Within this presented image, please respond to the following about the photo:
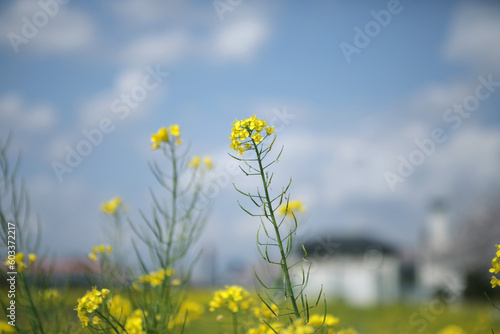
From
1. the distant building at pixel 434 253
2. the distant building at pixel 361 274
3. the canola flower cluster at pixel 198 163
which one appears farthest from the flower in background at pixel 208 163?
the distant building at pixel 434 253

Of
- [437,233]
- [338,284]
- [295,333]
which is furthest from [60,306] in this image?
[437,233]

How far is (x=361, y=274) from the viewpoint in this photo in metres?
19.1

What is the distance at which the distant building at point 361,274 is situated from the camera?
61.4 ft

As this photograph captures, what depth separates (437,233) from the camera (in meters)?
22.0

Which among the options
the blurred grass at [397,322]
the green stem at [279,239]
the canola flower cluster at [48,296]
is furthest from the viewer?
the blurred grass at [397,322]

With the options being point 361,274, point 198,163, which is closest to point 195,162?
point 198,163

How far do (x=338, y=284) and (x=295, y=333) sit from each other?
63.3 feet

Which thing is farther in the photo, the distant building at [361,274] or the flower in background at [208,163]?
the distant building at [361,274]

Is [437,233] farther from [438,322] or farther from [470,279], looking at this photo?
[438,322]

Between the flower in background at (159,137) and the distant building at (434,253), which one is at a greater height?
the flower in background at (159,137)

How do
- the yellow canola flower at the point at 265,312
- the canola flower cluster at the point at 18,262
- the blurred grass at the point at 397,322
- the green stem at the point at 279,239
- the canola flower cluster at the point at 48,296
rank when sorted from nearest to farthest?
the green stem at the point at 279,239 < the yellow canola flower at the point at 265,312 < the canola flower cluster at the point at 18,262 < the canola flower cluster at the point at 48,296 < the blurred grass at the point at 397,322

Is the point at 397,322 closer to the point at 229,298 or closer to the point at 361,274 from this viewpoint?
the point at 229,298

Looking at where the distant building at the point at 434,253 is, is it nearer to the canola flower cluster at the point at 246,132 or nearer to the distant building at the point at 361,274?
the distant building at the point at 361,274

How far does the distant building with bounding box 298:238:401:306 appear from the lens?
61.4 feet
